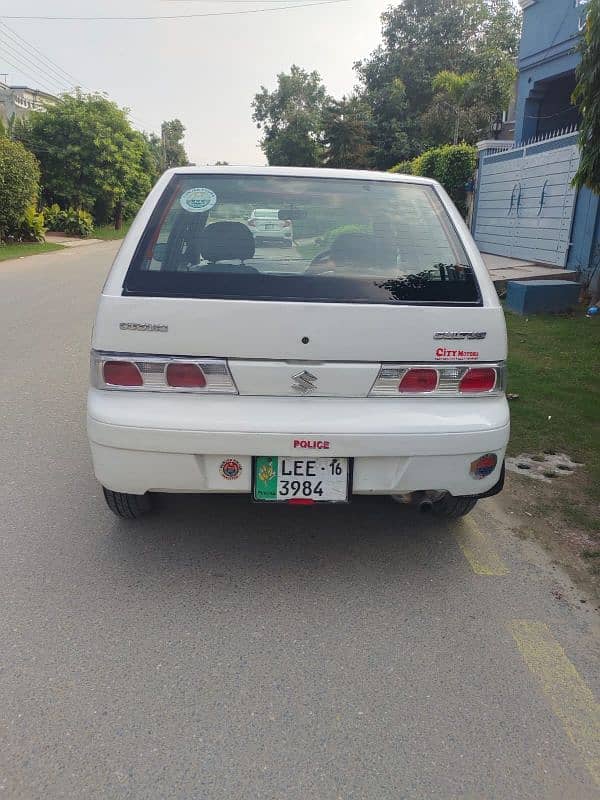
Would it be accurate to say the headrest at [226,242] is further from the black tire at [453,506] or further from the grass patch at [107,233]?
the grass patch at [107,233]

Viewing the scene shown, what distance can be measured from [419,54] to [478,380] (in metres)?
43.8

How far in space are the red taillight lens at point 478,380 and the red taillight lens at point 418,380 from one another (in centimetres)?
13

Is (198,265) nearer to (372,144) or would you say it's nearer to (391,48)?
(372,144)

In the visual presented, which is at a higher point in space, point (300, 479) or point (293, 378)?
Answer: point (293, 378)

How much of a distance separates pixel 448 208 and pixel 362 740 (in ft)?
7.92

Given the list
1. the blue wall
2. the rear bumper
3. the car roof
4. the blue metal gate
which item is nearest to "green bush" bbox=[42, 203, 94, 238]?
the blue metal gate

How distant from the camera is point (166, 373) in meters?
2.79

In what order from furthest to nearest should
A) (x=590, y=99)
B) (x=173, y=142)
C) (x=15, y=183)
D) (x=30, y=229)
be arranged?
1. (x=173, y=142)
2. (x=30, y=229)
3. (x=15, y=183)
4. (x=590, y=99)

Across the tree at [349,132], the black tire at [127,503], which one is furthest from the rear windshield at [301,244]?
the tree at [349,132]

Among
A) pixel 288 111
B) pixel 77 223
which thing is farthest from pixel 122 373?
pixel 288 111

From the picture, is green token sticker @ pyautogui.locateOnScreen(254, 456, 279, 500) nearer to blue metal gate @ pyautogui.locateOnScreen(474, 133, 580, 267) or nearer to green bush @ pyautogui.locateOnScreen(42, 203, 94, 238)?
blue metal gate @ pyautogui.locateOnScreen(474, 133, 580, 267)

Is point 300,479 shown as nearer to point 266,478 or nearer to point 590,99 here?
point 266,478

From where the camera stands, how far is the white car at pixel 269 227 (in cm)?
320

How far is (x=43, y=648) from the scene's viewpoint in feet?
8.29
